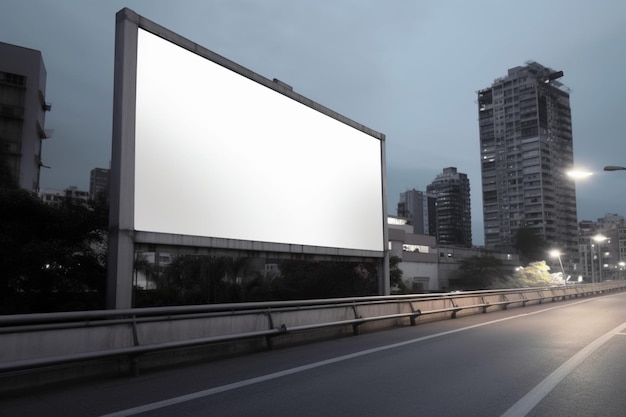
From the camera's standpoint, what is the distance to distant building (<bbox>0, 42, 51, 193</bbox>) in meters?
62.8

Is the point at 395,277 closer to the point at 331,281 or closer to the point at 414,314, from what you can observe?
the point at 331,281

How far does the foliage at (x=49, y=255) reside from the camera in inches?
641

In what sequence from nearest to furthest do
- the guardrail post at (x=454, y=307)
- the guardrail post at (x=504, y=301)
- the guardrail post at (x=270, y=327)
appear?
the guardrail post at (x=270, y=327) → the guardrail post at (x=454, y=307) → the guardrail post at (x=504, y=301)

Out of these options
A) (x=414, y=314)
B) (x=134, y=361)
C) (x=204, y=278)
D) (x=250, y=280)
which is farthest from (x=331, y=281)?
(x=134, y=361)

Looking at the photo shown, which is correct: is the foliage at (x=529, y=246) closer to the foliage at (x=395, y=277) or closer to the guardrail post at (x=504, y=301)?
the foliage at (x=395, y=277)

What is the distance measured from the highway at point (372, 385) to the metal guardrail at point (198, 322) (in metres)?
0.44

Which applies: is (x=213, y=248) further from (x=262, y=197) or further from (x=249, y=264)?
(x=249, y=264)

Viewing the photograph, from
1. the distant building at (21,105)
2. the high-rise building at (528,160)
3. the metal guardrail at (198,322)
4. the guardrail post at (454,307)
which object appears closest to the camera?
the metal guardrail at (198,322)

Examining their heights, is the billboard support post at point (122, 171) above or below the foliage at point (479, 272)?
above

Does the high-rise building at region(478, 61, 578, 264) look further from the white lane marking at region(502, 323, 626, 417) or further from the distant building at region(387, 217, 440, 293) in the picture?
the white lane marking at region(502, 323, 626, 417)

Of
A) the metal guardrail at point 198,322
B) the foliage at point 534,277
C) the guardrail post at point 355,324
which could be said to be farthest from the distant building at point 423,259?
the guardrail post at point 355,324

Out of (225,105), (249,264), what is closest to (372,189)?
(225,105)

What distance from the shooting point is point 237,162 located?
1448 cm

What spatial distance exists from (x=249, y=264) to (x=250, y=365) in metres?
32.5
